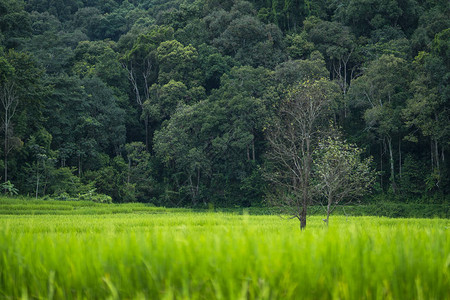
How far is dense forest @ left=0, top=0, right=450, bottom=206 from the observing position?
94.6ft

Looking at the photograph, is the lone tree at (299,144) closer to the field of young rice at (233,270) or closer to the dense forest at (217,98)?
the dense forest at (217,98)

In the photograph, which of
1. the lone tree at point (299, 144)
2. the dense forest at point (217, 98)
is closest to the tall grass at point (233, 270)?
the lone tree at point (299, 144)

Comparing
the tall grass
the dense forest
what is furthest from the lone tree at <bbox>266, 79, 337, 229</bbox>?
the tall grass

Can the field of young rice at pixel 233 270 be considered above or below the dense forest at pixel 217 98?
below

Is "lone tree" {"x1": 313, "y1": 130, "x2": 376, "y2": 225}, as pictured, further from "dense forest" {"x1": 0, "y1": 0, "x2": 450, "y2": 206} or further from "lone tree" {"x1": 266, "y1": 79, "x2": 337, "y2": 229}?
"dense forest" {"x1": 0, "y1": 0, "x2": 450, "y2": 206}

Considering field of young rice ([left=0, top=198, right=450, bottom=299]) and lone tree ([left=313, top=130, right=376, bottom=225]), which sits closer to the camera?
field of young rice ([left=0, top=198, right=450, bottom=299])

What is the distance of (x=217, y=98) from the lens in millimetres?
34188

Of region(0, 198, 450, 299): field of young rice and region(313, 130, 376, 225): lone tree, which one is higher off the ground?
region(313, 130, 376, 225): lone tree

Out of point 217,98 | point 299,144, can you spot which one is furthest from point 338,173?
point 217,98

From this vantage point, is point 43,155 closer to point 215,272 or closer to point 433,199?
point 433,199

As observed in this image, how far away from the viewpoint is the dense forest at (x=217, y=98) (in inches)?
1135

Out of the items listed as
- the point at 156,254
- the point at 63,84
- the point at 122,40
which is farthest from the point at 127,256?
the point at 122,40

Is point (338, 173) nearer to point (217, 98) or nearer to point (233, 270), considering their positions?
point (233, 270)

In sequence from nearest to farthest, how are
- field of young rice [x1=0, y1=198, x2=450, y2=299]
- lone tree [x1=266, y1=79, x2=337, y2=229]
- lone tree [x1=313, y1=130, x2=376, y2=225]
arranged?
field of young rice [x1=0, y1=198, x2=450, y2=299] < lone tree [x1=266, y1=79, x2=337, y2=229] < lone tree [x1=313, y1=130, x2=376, y2=225]
